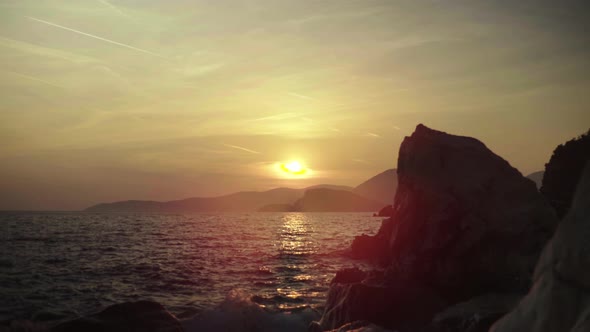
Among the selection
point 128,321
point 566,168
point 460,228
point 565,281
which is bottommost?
point 128,321

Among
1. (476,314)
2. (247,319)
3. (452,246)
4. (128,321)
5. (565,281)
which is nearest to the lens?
(565,281)

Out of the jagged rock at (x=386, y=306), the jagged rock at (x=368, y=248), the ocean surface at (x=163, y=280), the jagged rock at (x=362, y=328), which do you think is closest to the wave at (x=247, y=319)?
the ocean surface at (x=163, y=280)

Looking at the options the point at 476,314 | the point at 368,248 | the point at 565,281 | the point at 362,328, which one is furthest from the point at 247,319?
the point at 368,248

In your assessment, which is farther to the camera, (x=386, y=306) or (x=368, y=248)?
(x=368, y=248)

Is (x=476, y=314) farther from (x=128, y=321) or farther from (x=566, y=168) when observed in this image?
(x=566, y=168)

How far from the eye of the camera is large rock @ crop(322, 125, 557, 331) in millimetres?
12703

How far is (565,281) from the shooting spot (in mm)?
2885

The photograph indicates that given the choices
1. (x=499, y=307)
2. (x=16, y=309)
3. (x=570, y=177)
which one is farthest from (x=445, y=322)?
(x=570, y=177)

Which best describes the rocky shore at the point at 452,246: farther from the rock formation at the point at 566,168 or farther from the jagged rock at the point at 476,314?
the rock formation at the point at 566,168

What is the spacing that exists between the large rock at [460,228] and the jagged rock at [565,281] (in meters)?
9.51

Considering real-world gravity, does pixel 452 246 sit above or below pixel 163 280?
above

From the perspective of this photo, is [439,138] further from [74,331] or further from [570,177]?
[570,177]

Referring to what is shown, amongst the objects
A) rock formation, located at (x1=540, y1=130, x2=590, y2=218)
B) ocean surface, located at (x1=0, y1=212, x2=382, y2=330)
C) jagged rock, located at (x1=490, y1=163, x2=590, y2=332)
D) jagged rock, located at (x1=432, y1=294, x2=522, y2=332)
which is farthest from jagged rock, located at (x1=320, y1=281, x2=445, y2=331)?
rock formation, located at (x1=540, y1=130, x2=590, y2=218)

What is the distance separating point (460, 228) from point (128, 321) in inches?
417
